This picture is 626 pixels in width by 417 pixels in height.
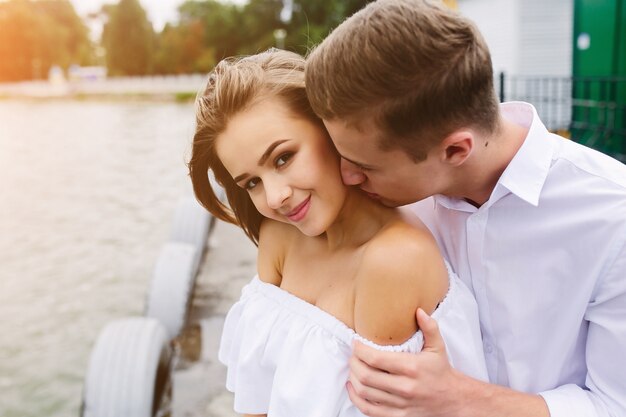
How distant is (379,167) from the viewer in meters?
1.64

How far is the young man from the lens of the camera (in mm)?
1505

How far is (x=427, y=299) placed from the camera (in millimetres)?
1624

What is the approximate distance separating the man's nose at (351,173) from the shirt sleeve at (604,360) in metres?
0.63

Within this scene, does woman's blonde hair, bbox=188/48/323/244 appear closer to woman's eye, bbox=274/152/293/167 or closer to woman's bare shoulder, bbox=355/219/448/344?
woman's eye, bbox=274/152/293/167

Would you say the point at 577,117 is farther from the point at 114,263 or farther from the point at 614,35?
the point at 114,263

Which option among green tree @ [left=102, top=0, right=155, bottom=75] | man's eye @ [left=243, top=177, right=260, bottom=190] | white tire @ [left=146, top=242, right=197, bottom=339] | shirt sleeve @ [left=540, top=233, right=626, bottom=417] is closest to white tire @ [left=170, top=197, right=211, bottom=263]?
white tire @ [left=146, top=242, right=197, bottom=339]

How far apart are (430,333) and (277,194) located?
51 centimetres

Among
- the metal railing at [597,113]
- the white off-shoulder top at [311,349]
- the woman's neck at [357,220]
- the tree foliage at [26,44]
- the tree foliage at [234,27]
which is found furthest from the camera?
the tree foliage at [26,44]

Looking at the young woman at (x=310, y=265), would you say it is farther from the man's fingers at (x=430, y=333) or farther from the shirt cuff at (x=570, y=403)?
the shirt cuff at (x=570, y=403)

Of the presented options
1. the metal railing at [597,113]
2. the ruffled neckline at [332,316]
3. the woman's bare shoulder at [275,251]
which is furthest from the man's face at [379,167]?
the metal railing at [597,113]

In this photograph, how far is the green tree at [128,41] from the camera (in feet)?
240

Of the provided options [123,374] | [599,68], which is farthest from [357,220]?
[599,68]

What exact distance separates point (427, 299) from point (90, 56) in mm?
107114

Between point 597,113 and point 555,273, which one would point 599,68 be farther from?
point 555,273
